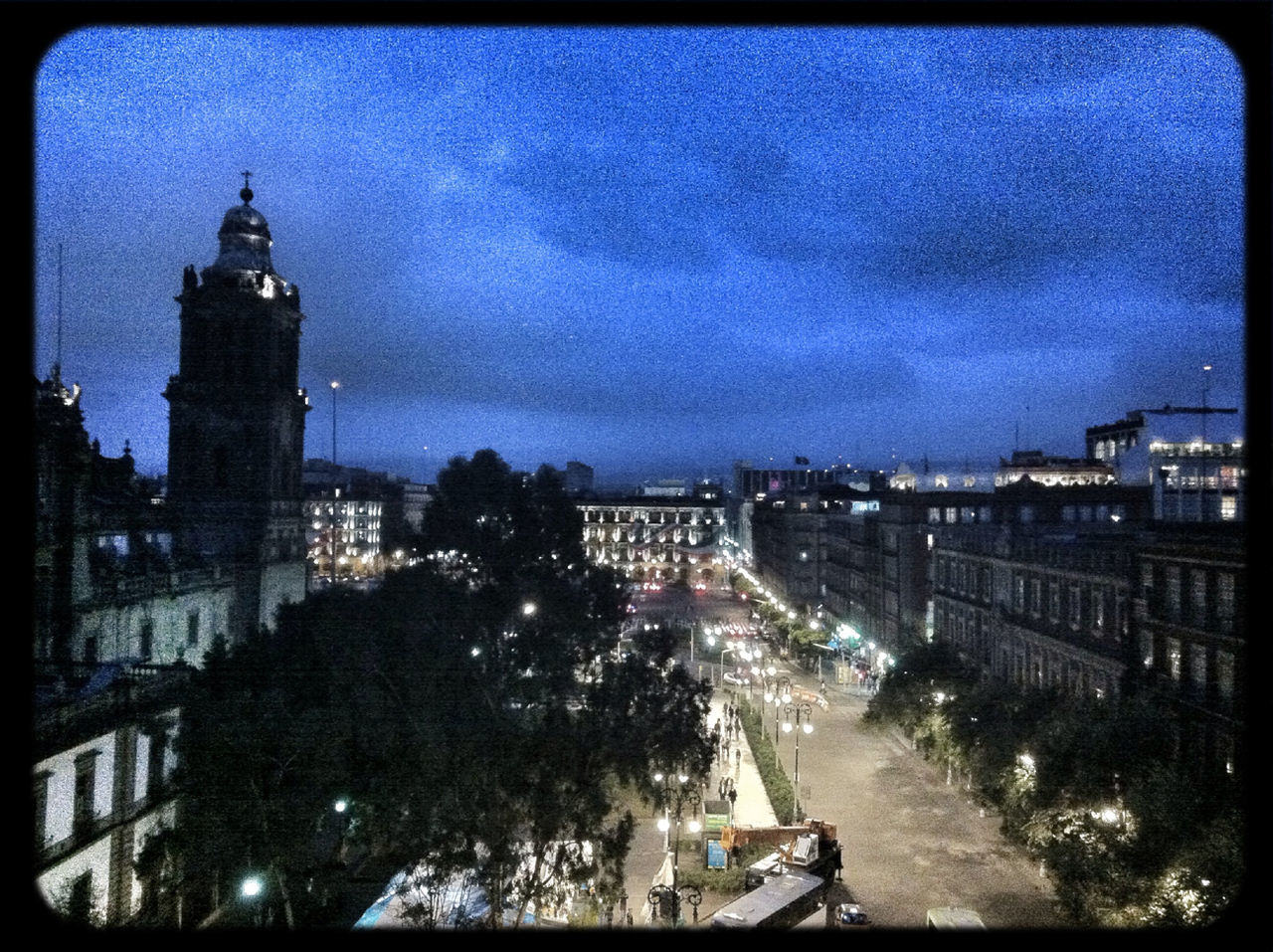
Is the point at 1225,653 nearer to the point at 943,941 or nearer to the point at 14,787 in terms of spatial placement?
the point at 943,941

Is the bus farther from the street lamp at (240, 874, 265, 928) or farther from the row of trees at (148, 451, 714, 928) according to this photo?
the street lamp at (240, 874, 265, 928)

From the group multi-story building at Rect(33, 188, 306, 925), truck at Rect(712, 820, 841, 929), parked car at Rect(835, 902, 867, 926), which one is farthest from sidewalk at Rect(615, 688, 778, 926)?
multi-story building at Rect(33, 188, 306, 925)

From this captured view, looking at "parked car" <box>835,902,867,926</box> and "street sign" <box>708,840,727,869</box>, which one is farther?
"street sign" <box>708,840,727,869</box>

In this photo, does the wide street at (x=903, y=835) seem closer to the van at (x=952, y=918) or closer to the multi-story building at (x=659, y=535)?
the van at (x=952, y=918)

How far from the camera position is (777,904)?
40.7 feet

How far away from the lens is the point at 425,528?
1566 cm

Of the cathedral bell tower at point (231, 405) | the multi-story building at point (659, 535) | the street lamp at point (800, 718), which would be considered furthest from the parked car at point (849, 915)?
the multi-story building at point (659, 535)

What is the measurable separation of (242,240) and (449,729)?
2085cm

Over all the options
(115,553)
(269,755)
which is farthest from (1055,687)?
(115,553)

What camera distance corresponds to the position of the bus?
1190 cm

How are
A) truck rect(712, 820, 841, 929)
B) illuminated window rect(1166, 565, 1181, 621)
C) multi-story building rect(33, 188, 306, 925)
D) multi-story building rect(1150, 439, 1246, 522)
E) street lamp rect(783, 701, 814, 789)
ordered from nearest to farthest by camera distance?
multi-story building rect(33, 188, 306, 925), truck rect(712, 820, 841, 929), illuminated window rect(1166, 565, 1181, 621), street lamp rect(783, 701, 814, 789), multi-story building rect(1150, 439, 1246, 522)

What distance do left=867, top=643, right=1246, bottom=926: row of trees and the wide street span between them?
750 mm

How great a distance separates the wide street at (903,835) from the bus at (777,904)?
487mm

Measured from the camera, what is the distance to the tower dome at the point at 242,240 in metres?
26.3
